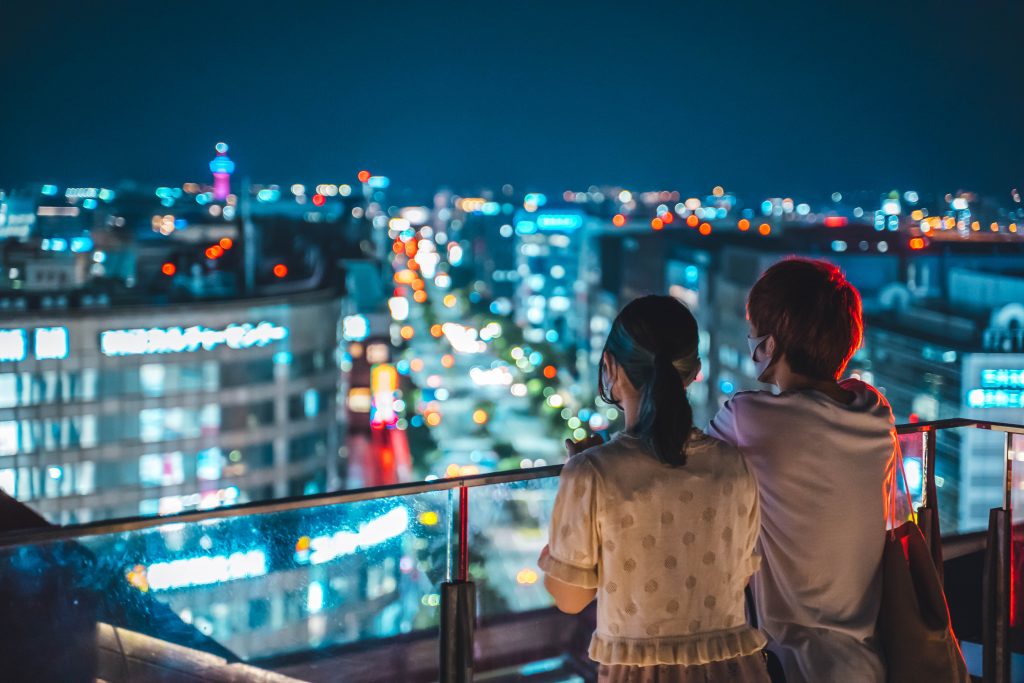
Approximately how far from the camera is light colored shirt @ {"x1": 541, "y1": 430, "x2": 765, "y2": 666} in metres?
1.40

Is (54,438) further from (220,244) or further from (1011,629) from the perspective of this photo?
(1011,629)

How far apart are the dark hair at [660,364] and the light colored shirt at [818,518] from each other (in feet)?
0.83

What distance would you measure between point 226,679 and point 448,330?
54023mm

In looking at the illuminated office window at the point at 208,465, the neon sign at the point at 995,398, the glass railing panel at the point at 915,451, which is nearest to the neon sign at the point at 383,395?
the illuminated office window at the point at 208,465

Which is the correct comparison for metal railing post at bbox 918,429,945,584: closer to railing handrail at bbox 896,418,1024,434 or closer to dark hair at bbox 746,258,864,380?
railing handrail at bbox 896,418,1024,434

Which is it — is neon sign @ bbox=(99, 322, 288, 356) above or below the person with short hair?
below


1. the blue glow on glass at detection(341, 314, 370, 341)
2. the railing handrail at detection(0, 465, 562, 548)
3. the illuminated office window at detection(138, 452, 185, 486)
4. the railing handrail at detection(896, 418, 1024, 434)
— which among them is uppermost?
the railing handrail at detection(896, 418, 1024, 434)

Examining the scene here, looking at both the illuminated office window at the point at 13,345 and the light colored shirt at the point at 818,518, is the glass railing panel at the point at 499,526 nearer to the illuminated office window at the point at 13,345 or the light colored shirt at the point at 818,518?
the light colored shirt at the point at 818,518

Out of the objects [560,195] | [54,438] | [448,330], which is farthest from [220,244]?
[560,195]

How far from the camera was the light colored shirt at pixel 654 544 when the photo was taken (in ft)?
4.61

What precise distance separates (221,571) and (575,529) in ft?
2.51

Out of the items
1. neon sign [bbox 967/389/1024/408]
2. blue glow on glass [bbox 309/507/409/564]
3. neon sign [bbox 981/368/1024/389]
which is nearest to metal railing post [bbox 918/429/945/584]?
blue glow on glass [bbox 309/507/409/564]

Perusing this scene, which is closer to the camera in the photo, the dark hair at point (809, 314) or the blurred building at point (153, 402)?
the dark hair at point (809, 314)

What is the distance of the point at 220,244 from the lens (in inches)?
1309
